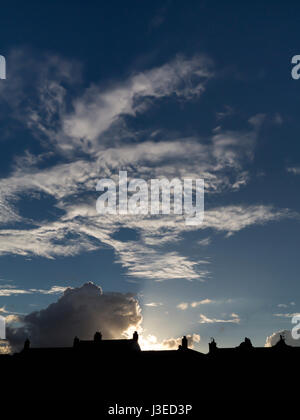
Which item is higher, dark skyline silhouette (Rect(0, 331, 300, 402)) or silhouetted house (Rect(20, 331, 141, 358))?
silhouetted house (Rect(20, 331, 141, 358))

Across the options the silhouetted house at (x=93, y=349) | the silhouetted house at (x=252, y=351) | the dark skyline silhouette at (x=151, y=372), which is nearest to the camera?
the dark skyline silhouette at (x=151, y=372)

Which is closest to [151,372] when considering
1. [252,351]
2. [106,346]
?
[106,346]

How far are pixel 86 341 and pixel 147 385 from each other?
40.0 feet

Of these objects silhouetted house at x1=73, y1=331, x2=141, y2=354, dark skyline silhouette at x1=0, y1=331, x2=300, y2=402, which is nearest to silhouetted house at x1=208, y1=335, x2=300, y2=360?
dark skyline silhouette at x1=0, y1=331, x2=300, y2=402

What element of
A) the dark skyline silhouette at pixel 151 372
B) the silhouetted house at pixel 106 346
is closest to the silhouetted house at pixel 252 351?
the dark skyline silhouette at pixel 151 372

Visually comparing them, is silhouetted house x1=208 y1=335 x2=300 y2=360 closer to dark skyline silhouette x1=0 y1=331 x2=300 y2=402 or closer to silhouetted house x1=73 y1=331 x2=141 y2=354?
dark skyline silhouette x1=0 y1=331 x2=300 y2=402

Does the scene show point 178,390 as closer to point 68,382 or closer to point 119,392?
point 119,392

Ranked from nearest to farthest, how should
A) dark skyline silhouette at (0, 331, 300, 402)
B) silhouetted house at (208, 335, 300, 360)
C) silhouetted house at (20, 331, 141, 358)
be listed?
dark skyline silhouette at (0, 331, 300, 402)
silhouetted house at (208, 335, 300, 360)
silhouetted house at (20, 331, 141, 358)

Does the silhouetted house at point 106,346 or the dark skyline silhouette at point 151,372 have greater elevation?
the silhouetted house at point 106,346

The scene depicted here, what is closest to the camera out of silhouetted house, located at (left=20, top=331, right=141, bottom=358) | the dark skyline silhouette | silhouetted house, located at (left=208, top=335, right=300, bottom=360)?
the dark skyline silhouette

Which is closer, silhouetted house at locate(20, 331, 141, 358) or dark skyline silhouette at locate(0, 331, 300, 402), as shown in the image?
dark skyline silhouette at locate(0, 331, 300, 402)

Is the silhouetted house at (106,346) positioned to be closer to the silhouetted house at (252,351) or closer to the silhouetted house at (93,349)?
the silhouetted house at (93,349)

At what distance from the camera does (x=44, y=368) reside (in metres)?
47.6

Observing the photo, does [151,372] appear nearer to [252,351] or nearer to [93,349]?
[93,349]
